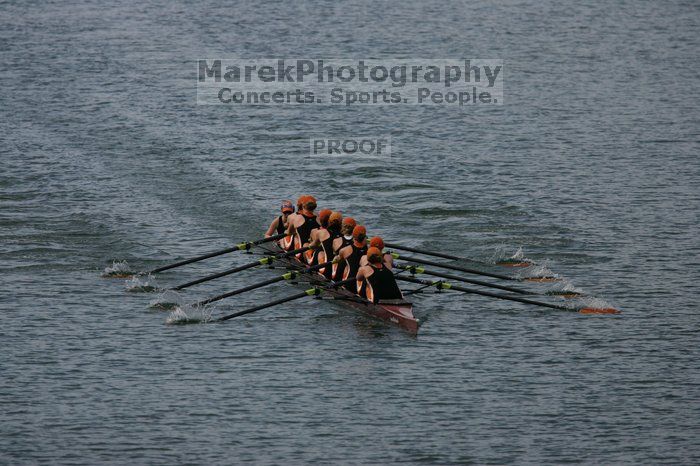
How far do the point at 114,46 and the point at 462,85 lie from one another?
22066mm

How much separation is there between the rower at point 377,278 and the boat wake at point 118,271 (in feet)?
28.6

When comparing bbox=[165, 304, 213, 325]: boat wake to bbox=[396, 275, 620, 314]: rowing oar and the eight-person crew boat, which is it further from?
bbox=[396, 275, 620, 314]: rowing oar

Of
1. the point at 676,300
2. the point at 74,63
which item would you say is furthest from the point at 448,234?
the point at 74,63

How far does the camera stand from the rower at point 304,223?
3922cm

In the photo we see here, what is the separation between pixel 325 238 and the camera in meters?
37.5

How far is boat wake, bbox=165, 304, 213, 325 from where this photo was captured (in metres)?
35.9

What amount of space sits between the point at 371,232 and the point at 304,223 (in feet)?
19.2

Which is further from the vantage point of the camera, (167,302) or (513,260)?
(513,260)

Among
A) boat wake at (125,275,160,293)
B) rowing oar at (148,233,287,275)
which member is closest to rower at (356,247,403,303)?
rowing oar at (148,233,287,275)

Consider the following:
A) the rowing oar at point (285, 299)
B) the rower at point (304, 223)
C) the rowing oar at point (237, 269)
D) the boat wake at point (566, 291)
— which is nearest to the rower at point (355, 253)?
the rowing oar at point (285, 299)

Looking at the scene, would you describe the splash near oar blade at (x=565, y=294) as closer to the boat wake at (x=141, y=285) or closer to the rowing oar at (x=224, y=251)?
the rowing oar at (x=224, y=251)

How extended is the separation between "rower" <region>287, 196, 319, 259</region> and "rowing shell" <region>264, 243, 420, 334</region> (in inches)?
106

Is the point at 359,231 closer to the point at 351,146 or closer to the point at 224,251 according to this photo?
the point at 224,251

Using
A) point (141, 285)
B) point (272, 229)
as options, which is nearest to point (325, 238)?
point (272, 229)
